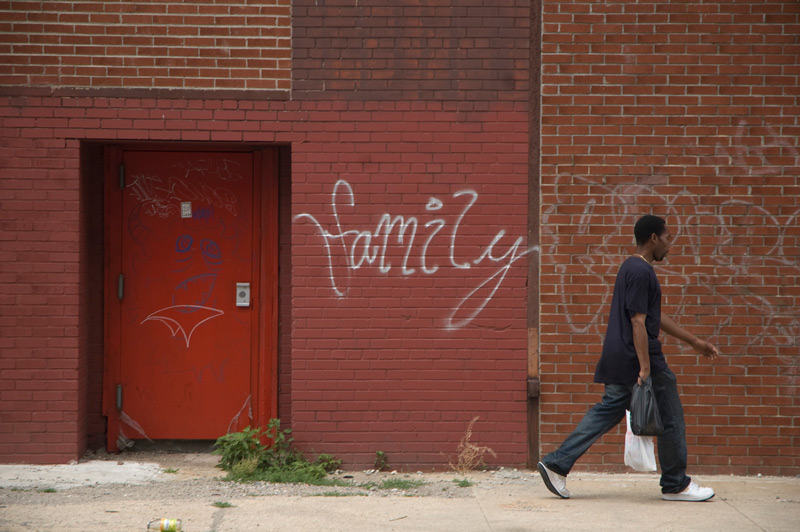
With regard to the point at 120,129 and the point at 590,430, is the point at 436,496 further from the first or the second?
the point at 120,129

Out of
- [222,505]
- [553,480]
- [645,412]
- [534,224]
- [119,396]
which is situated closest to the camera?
[645,412]

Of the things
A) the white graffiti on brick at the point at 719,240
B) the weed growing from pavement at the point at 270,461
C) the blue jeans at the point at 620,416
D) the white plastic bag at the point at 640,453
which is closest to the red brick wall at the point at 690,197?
the white graffiti on brick at the point at 719,240

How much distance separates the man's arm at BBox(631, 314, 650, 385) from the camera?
5109 mm

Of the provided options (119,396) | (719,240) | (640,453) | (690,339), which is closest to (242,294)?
(119,396)

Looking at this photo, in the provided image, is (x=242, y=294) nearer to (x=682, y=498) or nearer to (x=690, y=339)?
(x=690, y=339)

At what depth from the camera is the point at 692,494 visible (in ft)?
17.8

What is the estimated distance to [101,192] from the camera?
6520 millimetres

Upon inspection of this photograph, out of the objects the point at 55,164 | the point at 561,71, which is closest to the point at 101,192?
the point at 55,164

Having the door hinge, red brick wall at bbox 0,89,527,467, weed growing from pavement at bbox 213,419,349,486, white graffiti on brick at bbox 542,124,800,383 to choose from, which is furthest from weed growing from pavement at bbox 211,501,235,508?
white graffiti on brick at bbox 542,124,800,383

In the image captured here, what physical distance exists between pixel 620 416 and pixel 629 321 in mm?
629

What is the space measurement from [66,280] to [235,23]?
88.8 inches

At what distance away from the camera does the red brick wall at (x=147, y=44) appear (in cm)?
612

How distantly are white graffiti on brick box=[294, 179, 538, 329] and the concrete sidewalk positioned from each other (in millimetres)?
1349

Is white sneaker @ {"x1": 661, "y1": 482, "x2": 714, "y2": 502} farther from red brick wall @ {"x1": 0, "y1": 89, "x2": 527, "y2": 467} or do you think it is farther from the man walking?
red brick wall @ {"x1": 0, "y1": 89, "x2": 527, "y2": 467}
